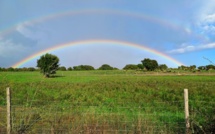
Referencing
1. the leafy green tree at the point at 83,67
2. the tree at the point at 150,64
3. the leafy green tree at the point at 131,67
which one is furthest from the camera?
the leafy green tree at the point at 83,67

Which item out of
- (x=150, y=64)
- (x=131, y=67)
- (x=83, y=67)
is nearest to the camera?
(x=150, y=64)

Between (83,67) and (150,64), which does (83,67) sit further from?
(150,64)

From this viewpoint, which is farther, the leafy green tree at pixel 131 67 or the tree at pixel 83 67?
the tree at pixel 83 67

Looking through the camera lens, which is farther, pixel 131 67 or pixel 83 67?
pixel 83 67

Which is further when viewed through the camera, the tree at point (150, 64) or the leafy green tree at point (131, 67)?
the leafy green tree at point (131, 67)

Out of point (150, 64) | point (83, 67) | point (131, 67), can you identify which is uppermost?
point (150, 64)

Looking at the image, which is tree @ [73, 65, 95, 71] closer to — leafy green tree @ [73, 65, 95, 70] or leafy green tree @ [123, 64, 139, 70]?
leafy green tree @ [73, 65, 95, 70]

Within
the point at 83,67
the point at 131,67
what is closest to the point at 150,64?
the point at 131,67

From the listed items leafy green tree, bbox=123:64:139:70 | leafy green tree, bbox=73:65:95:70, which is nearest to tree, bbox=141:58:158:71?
leafy green tree, bbox=123:64:139:70

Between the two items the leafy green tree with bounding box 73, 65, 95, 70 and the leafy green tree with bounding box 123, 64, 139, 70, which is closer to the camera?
the leafy green tree with bounding box 123, 64, 139, 70

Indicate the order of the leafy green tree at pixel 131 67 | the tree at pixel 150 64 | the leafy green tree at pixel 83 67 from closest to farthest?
the tree at pixel 150 64, the leafy green tree at pixel 131 67, the leafy green tree at pixel 83 67

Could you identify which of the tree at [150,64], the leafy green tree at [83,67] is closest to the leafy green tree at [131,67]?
the tree at [150,64]

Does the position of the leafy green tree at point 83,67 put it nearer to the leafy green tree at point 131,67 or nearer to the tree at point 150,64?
the leafy green tree at point 131,67

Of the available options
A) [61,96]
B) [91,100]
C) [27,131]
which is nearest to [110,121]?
[27,131]
